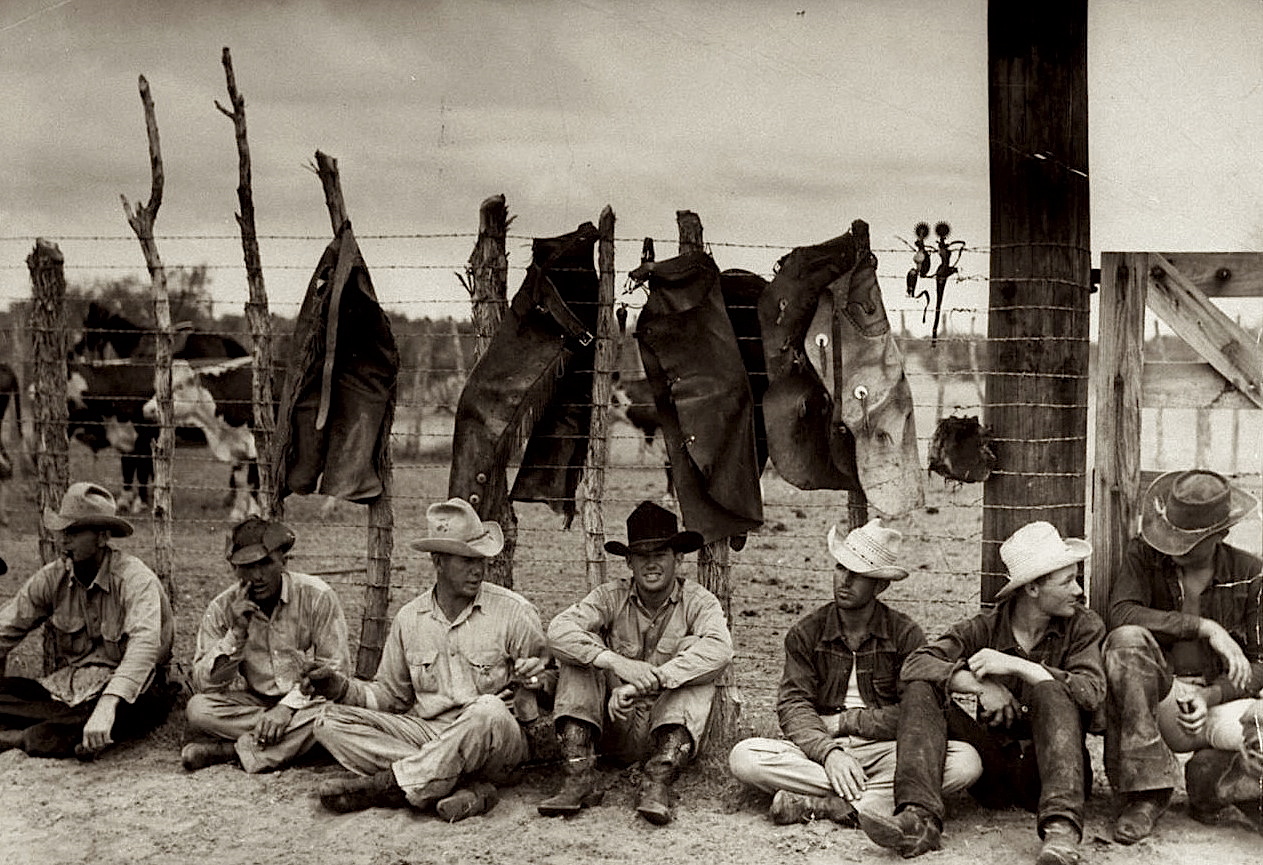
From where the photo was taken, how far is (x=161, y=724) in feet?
20.3

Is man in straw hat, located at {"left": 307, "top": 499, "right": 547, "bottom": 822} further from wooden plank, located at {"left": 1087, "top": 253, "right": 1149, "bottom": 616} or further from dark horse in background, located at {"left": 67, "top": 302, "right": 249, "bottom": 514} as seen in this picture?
dark horse in background, located at {"left": 67, "top": 302, "right": 249, "bottom": 514}

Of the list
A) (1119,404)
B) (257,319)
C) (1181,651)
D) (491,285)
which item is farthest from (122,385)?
(1181,651)

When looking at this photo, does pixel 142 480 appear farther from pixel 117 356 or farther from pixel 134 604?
pixel 134 604

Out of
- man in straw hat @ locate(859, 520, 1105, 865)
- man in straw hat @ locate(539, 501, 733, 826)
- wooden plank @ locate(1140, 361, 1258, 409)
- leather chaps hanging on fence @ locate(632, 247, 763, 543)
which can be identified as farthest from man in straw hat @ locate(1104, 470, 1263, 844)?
leather chaps hanging on fence @ locate(632, 247, 763, 543)

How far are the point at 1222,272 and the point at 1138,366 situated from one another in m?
0.53

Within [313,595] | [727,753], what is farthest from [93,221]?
[727,753]

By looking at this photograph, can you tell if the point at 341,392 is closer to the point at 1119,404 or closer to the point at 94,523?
the point at 94,523

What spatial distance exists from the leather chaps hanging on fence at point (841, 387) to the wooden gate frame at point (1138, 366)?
2.67 ft

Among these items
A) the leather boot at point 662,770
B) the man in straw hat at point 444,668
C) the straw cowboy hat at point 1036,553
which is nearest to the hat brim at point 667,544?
the man in straw hat at point 444,668

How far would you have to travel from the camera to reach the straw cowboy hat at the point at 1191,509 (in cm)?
486

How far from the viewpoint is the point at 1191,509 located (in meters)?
4.89

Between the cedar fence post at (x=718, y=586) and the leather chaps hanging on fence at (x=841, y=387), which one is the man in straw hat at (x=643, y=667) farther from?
the leather chaps hanging on fence at (x=841, y=387)

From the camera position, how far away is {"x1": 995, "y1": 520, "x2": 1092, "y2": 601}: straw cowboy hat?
15.6ft

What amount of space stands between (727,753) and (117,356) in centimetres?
1105
